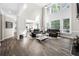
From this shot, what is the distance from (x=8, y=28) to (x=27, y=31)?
362 mm

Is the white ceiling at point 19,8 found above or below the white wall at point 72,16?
above

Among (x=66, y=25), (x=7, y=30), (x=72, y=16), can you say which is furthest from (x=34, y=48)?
(x=72, y=16)

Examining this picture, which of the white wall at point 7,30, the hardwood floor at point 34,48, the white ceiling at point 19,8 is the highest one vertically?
the white ceiling at point 19,8

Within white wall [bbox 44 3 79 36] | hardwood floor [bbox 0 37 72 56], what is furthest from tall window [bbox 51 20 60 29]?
hardwood floor [bbox 0 37 72 56]

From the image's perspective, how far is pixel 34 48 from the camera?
241cm

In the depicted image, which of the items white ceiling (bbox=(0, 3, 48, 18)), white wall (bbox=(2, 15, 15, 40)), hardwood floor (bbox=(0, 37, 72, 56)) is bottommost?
hardwood floor (bbox=(0, 37, 72, 56))

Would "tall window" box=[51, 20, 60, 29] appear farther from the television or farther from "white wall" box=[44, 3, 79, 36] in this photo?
the television

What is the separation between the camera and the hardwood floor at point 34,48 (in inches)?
94.2

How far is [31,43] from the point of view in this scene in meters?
2.42

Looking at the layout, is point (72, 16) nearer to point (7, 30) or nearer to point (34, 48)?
point (34, 48)

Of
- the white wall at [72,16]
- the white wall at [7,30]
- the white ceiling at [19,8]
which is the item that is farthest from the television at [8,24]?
the white wall at [72,16]

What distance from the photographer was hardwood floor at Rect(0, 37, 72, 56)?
2.39 metres

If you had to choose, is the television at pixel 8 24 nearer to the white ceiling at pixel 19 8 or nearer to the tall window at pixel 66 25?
the white ceiling at pixel 19 8

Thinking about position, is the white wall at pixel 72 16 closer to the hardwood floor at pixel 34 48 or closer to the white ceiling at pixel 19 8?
the hardwood floor at pixel 34 48
